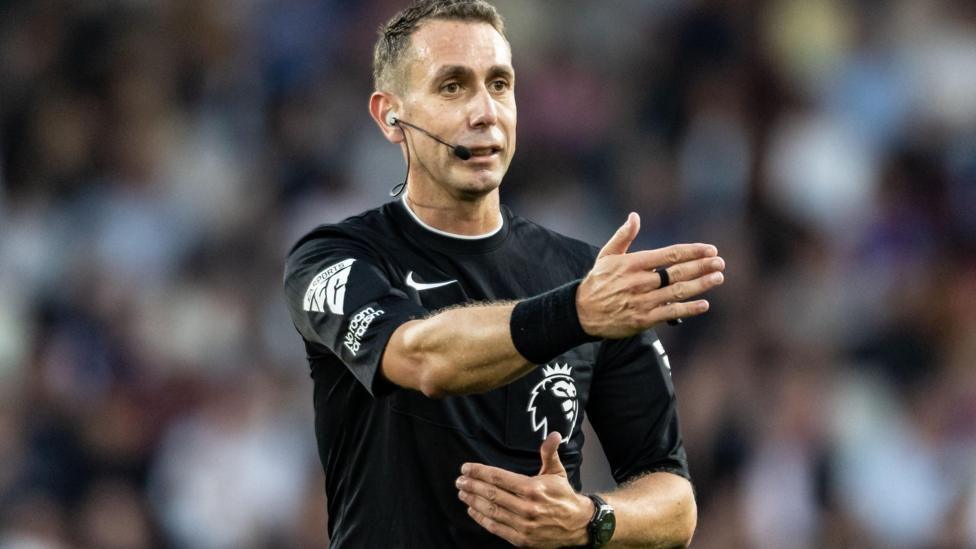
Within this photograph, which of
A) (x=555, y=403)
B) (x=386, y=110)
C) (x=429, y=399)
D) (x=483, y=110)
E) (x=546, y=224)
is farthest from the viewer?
(x=546, y=224)

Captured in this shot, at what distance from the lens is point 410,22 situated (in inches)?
181

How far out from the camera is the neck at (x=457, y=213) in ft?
14.7

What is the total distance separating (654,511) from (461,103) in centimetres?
121

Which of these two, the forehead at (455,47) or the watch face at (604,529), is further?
the forehead at (455,47)

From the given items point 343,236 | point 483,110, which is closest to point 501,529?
point 343,236

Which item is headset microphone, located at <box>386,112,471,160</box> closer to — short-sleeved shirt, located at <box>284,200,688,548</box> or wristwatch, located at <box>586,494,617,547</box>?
short-sleeved shirt, located at <box>284,200,688,548</box>

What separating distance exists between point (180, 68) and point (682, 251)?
8.34m

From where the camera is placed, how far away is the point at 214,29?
1153 cm

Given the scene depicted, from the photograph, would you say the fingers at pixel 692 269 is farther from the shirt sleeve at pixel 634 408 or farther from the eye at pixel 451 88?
the eye at pixel 451 88

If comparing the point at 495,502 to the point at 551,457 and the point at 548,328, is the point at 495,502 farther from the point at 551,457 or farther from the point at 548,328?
the point at 548,328

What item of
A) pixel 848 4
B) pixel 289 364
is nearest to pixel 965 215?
pixel 848 4

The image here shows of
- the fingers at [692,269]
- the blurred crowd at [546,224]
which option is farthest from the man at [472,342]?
the blurred crowd at [546,224]

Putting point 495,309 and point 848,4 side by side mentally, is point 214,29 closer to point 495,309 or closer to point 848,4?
point 848,4

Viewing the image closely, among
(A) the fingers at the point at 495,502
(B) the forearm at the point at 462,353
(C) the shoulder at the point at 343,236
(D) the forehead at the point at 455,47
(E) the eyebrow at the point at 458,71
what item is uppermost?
(D) the forehead at the point at 455,47
